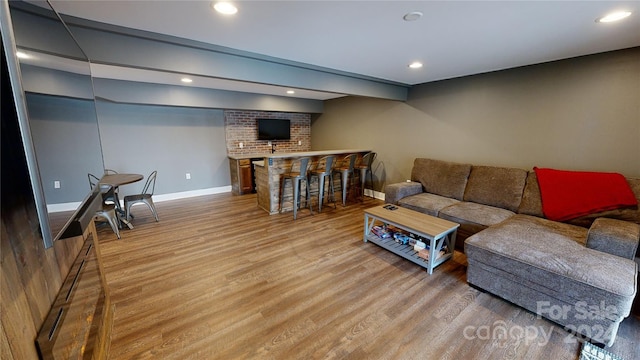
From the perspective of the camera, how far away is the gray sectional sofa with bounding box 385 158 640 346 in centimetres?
169

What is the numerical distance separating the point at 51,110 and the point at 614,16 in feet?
11.4

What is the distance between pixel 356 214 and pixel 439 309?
7.61ft

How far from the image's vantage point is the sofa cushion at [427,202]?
10.6 ft

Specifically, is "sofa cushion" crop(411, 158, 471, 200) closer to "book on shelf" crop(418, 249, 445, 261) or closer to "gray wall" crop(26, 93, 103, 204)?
"book on shelf" crop(418, 249, 445, 261)

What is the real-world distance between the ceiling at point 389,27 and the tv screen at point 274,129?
11.3 feet

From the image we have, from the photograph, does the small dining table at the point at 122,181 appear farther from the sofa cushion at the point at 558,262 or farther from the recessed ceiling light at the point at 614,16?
the recessed ceiling light at the point at 614,16

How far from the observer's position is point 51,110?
1.01 m

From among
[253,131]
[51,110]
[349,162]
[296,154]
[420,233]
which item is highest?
[253,131]

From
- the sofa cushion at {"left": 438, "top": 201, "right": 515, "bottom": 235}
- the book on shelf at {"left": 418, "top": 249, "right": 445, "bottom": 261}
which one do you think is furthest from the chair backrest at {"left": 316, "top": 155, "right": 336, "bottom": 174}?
the book on shelf at {"left": 418, "top": 249, "right": 445, "bottom": 261}

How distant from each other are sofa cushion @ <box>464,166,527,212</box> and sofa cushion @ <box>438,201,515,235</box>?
13 cm

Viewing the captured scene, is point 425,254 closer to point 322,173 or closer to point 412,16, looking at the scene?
point 322,173

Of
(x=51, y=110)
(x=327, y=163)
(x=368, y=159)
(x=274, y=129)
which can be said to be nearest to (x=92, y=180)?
(x=51, y=110)

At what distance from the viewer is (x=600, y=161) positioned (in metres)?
2.75

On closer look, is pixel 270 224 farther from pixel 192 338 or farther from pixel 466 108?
pixel 466 108
